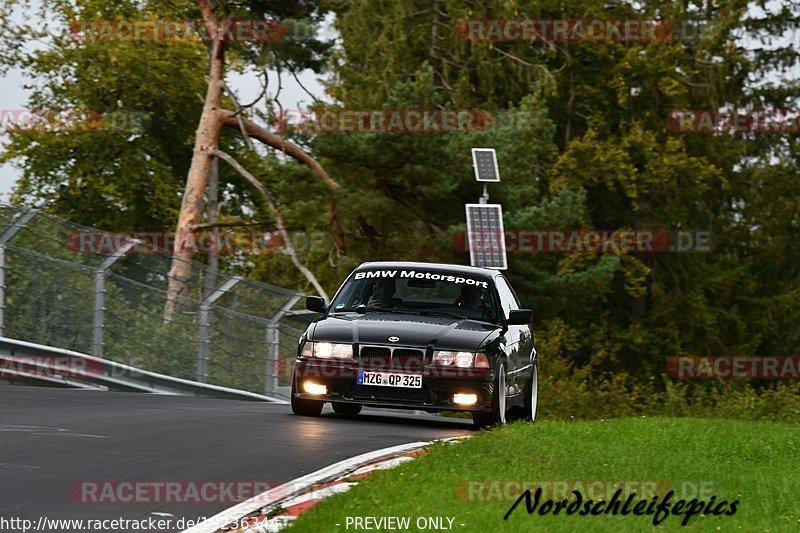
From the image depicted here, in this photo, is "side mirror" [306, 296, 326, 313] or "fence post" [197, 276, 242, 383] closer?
"side mirror" [306, 296, 326, 313]

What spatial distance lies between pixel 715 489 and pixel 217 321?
42.0 feet

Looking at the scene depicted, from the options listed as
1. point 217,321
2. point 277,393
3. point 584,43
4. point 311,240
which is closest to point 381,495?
point 217,321

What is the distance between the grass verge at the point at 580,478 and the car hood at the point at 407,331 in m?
1.01

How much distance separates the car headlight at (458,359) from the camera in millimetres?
14016

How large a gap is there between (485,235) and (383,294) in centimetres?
1318

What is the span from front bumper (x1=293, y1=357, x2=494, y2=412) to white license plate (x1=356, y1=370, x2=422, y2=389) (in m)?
0.04

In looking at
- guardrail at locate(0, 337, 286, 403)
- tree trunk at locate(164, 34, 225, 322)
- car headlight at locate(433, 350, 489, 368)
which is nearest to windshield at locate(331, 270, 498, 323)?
car headlight at locate(433, 350, 489, 368)

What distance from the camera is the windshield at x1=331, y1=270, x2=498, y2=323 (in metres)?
15.3

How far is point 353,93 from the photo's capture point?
4941cm

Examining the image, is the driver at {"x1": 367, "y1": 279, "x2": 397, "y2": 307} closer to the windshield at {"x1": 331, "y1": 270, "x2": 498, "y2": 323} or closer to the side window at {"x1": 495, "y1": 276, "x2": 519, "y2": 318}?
the windshield at {"x1": 331, "y1": 270, "x2": 498, "y2": 323}

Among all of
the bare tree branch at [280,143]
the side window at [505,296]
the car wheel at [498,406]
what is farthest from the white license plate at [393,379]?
the bare tree branch at [280,143]

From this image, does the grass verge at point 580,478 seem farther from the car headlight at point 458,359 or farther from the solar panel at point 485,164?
the solar panel at point 485,164

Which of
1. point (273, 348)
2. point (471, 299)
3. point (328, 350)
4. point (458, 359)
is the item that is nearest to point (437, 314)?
point (471, 299)

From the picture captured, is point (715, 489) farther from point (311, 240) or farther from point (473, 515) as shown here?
point (311, 240)
